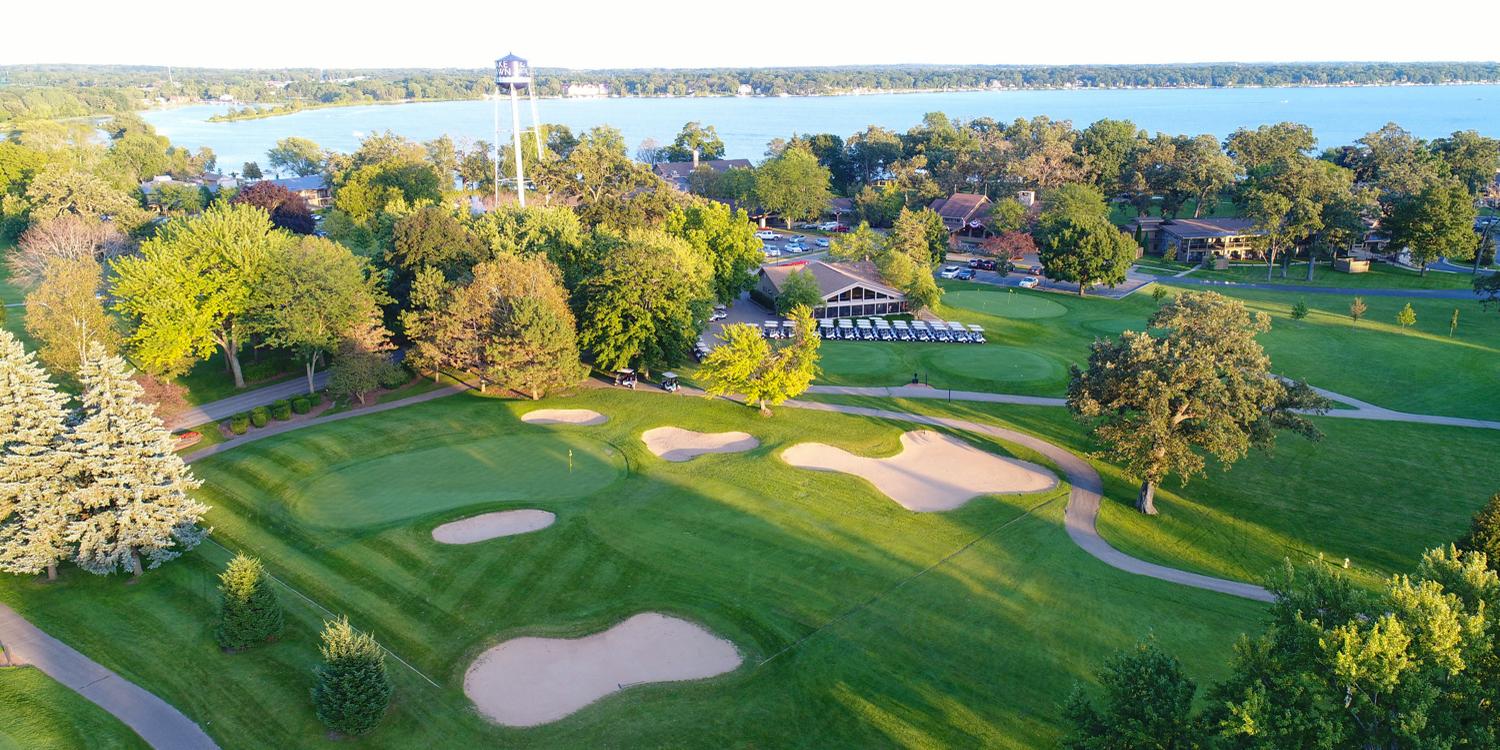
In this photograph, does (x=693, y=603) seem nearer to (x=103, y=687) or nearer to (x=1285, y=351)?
(x=103, y=687)

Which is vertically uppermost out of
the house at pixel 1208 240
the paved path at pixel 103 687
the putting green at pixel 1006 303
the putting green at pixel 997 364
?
the house at pixel 1208 240

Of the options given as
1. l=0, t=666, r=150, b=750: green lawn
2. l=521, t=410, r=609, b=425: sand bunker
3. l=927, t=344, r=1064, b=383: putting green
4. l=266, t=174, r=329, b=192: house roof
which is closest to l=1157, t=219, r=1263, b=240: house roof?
l=927, t=344, r=1064, b=383: putting green

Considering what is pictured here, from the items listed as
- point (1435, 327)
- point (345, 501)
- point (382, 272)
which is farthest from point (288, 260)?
point (1435, 327)

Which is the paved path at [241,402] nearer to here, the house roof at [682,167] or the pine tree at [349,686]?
the pine tree at [349,686]

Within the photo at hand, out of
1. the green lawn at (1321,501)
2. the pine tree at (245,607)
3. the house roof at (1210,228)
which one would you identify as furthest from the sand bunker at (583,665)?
the house roof at (1210,228)

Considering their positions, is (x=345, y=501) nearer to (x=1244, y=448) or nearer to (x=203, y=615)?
(x=203, y=615)

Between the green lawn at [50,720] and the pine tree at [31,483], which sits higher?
the pine tree at [31,483]

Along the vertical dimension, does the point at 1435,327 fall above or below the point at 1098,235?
below
